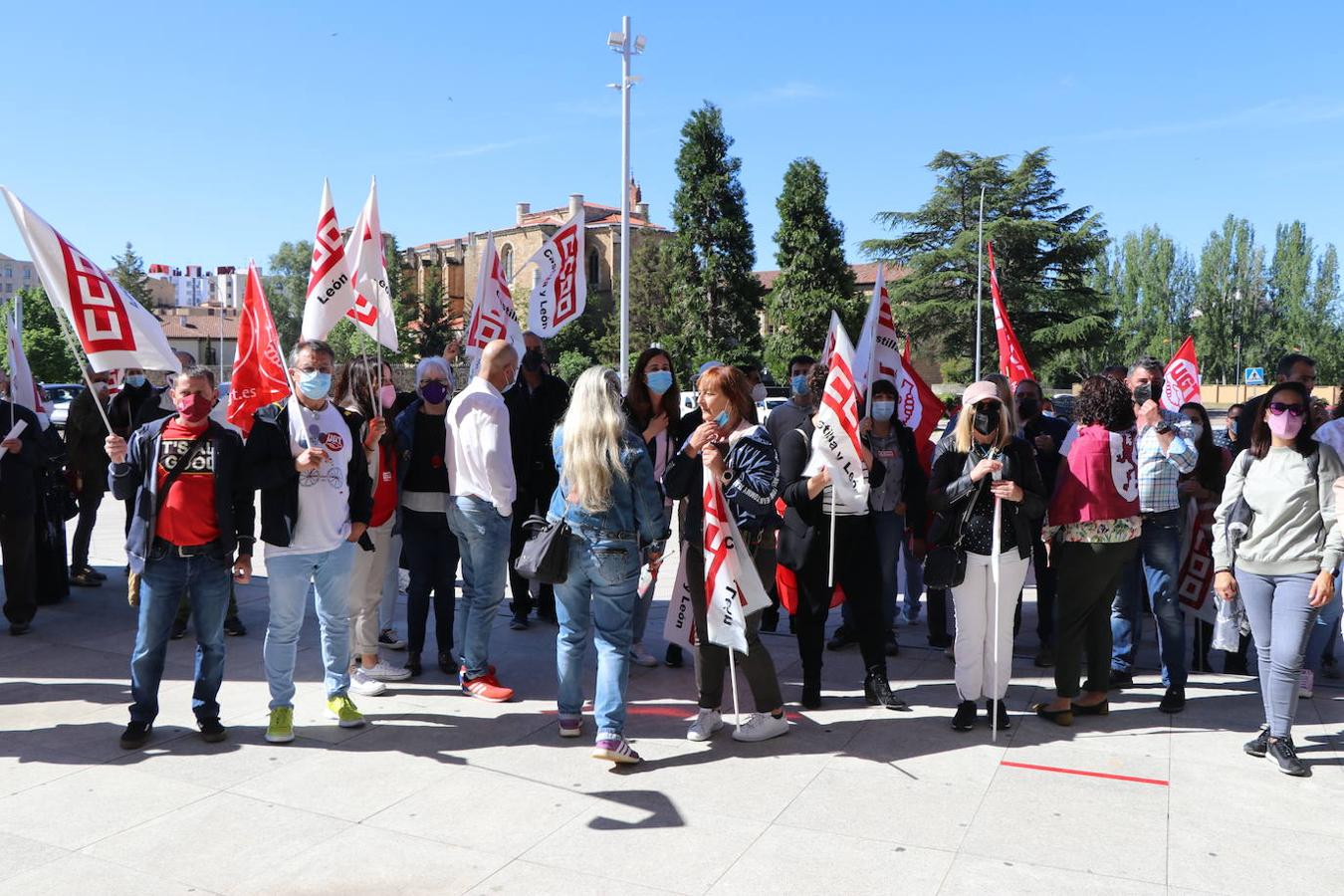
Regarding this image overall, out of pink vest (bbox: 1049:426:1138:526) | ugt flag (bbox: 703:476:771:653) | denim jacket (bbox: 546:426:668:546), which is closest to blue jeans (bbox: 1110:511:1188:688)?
pink vest (bbox: 1049:426:1138:526)

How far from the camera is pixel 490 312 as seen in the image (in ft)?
26.0

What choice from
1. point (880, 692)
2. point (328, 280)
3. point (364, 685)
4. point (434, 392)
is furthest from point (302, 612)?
point (880, 692)

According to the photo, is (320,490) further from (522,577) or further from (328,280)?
(522,577)

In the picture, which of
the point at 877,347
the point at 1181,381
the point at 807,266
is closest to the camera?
the point at 877,347

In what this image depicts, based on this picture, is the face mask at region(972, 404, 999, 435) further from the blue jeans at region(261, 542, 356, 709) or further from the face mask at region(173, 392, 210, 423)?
the face mask at region(173, 392, 210, 423)

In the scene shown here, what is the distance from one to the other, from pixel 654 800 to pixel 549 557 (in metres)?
1.21

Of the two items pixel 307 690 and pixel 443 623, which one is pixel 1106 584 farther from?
pixel 307 690

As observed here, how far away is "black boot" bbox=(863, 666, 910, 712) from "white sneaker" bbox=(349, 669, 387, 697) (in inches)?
113

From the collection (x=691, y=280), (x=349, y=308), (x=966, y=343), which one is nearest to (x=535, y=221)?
(x=691, y=280)

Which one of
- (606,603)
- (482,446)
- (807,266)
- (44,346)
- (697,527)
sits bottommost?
(606,603)

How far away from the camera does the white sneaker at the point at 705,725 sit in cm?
530

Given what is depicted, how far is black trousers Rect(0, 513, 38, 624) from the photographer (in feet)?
23.8

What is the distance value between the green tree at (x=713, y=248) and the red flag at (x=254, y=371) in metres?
45.4

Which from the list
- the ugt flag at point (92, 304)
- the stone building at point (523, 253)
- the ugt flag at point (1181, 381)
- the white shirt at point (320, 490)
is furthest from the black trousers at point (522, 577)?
the stone building at point (523, 253)
